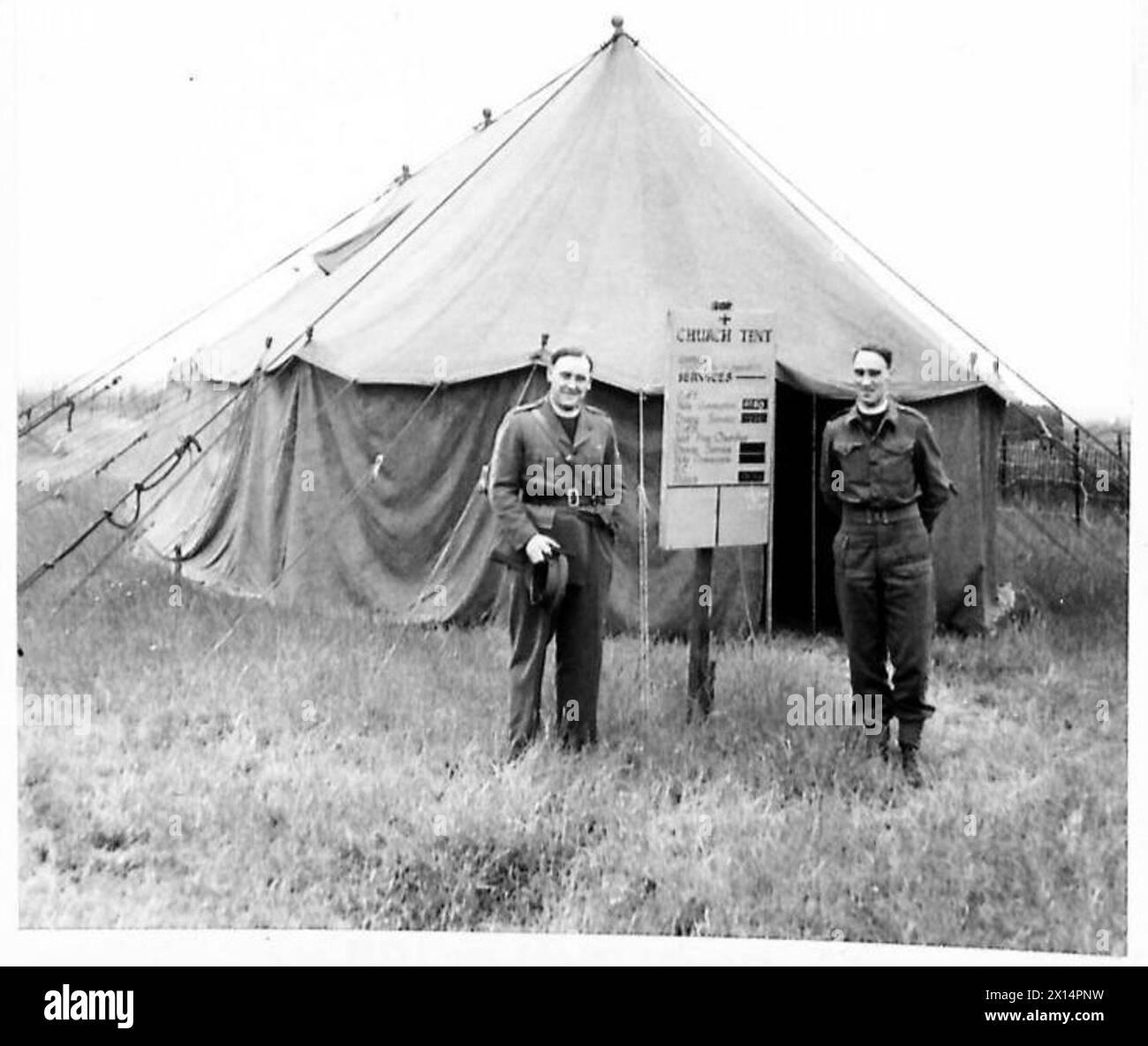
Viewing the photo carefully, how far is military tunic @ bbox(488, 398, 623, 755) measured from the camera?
432 cm

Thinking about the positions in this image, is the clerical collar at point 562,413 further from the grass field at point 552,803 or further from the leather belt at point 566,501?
the grass field at point 552,803

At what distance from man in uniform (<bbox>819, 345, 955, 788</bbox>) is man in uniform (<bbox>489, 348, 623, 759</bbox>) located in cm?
74

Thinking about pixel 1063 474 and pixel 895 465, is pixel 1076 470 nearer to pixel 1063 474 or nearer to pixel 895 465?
pixel 1063 474

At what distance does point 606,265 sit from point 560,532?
2.19 metres

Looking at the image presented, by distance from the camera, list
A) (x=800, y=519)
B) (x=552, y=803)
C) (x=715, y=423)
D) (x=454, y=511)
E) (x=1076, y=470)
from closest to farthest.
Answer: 1. (x=552, y=803)
2. (x=715, y=423)
3. (x=1076, y=470)
4. (x=454, y=511)
5. (x=800, y=519)

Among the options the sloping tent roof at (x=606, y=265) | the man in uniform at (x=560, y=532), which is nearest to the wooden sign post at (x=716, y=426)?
the man in uniform at (x=560, y=532)

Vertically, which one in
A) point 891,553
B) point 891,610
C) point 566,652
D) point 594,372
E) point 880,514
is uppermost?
point 594,372

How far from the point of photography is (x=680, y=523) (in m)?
4.45

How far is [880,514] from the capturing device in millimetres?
4488

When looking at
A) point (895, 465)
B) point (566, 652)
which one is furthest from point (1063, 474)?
point (566, 652)

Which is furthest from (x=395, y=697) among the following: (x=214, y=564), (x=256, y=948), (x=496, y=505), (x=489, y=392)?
(x=214, y=564)

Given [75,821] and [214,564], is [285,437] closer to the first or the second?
[214,564]

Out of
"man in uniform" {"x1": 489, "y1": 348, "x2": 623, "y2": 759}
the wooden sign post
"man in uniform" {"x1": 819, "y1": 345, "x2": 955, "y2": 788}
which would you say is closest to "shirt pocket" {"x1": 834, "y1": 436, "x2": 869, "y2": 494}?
"man in uniform" {"x1": 819, "y1": 345, "x2": 955, "y2": 788}
